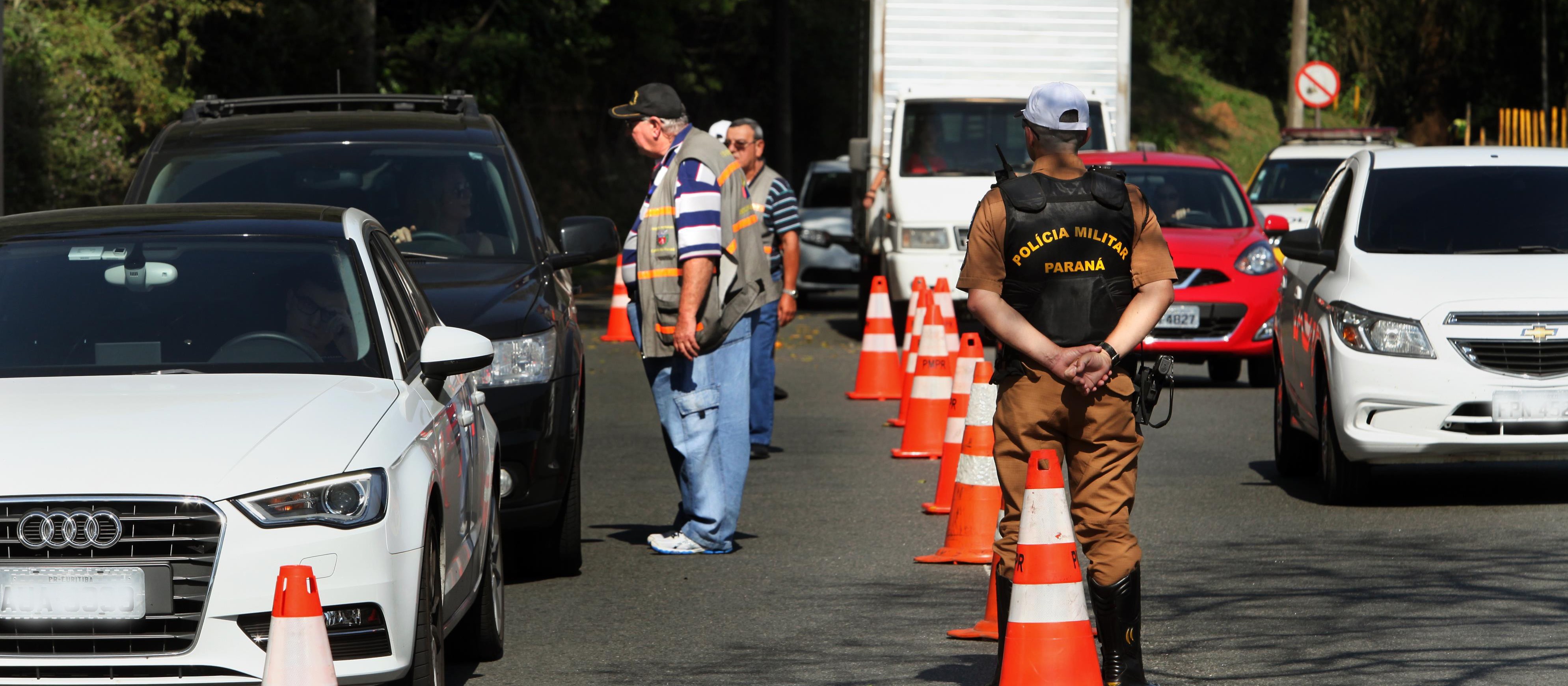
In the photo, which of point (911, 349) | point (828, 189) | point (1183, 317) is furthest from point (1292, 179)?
point (911, 349)

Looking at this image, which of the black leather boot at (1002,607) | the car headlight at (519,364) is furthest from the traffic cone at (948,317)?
the black leather boot at (1002,607)

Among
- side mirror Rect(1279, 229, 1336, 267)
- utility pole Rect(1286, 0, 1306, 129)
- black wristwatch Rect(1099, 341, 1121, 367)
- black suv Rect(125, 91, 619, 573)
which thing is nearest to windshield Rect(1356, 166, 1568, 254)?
side mirror Rect(1279, 229, 1336, 267)

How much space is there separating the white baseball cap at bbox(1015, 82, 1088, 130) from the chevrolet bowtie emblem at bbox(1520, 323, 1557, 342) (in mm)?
4415

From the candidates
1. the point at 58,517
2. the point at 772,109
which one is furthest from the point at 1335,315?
the point at 772,109

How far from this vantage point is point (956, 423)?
9484 mm

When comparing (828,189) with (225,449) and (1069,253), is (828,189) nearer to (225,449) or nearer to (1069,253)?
(1069,253)

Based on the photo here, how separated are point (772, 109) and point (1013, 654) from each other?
47821 millimetres

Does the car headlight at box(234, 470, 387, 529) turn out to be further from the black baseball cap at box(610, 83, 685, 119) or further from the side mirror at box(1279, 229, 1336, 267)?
the side mirror at box(1279, 229, 1336, 267)

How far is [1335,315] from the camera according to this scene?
985 centimetres

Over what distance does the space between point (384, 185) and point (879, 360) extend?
22.9 ft

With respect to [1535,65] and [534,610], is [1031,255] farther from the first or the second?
[1535,65]

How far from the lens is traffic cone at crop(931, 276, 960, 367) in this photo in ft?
42.9

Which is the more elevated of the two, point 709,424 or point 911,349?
point 709,424

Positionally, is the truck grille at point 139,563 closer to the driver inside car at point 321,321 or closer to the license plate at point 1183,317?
the driver inside car at point 321,321
